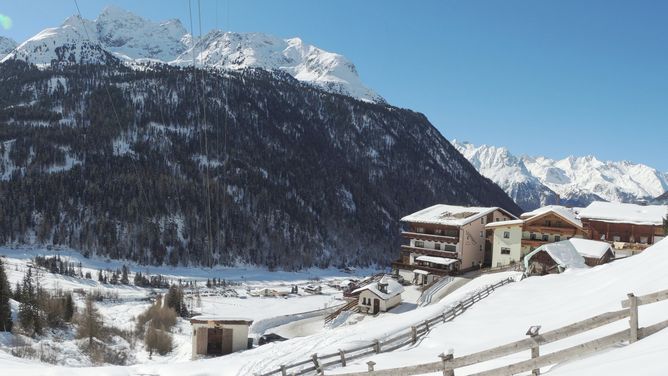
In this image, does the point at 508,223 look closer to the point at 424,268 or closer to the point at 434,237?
the point at 434,237

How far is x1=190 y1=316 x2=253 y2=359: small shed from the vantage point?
3641cm

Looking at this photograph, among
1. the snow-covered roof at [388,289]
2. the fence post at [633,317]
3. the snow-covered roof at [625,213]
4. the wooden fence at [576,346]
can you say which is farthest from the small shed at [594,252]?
the fence post at [633,317]

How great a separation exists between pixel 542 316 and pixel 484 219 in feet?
123

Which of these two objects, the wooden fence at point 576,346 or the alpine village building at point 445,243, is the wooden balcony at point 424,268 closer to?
the alpine village building at point 445,243

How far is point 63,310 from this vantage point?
66250 millimetres

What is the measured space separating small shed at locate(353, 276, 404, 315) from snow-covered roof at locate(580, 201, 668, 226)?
2304cm

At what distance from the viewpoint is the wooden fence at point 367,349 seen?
1952 cm

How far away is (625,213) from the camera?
168 feet

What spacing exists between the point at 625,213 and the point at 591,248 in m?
13.5

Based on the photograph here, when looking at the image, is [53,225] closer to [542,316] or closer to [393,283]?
[393,283]

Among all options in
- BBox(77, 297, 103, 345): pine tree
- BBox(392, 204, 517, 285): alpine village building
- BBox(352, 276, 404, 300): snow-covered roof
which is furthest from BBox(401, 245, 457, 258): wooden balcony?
BBox(77, 297, 103, 345): pine tree

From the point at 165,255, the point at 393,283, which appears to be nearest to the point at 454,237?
the point at 393,283

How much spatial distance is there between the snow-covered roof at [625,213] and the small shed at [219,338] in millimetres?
39097

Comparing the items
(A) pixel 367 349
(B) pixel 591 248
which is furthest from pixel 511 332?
(B) pixel 591 248
